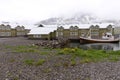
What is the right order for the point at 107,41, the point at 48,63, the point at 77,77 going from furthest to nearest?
the point at 107,41 < the point at 48,63 < the point at 77,77

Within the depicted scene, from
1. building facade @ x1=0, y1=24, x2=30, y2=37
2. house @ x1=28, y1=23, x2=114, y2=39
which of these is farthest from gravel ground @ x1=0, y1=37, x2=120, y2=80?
building facade @ x1=0, y1=24, x2=30, y2=37

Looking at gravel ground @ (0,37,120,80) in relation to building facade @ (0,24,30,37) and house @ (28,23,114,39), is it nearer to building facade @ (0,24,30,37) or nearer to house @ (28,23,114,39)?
house @ (28,23,114,39)

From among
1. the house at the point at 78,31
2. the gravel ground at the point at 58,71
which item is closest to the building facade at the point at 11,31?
the house at the point at 78,31

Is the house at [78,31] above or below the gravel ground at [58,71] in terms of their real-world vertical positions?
above

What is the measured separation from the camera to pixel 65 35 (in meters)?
73.4

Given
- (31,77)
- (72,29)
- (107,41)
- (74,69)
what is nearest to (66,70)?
(74,69)

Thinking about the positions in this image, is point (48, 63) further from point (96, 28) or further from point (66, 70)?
point (96, 28)

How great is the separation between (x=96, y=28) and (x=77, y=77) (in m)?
59.9

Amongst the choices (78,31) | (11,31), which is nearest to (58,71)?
(78,31)

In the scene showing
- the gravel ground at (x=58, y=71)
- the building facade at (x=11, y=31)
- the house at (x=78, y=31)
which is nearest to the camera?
the gravel ground at (x=58, y=71)

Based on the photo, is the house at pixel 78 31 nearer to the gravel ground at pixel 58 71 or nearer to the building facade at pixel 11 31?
the building facade at pixel 11 31

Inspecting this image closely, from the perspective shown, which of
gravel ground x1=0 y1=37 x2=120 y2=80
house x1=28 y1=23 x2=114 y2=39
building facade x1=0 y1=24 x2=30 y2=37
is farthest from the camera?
building facade x1=0 y1=24 x2=30 y2=37

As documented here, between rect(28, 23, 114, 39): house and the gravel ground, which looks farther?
rect(28, 23, 114, 39): house

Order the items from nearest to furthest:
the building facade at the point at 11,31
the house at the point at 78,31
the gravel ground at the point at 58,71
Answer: the gravel ground at the point at 58,71
the house at the point at 78,31
the building facade at the point at 11,31
